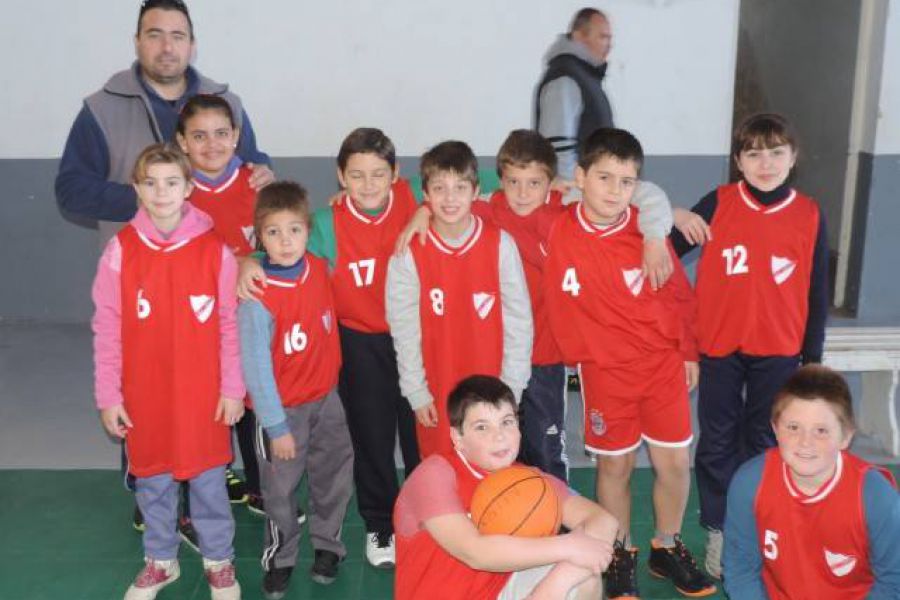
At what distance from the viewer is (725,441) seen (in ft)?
11.6

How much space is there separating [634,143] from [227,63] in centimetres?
413

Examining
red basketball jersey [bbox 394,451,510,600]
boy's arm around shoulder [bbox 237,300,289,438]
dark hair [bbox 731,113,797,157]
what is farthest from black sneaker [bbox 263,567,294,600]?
dark hair [bbox 731,113,797,157]

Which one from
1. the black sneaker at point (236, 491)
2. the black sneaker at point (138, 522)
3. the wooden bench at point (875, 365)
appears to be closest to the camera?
the black sneaker at point (138, 522)

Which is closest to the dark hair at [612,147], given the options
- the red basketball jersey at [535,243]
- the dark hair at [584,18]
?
the red basketball jersey at [535,243]

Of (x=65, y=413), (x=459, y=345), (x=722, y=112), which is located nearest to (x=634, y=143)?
(x=459, y=345)

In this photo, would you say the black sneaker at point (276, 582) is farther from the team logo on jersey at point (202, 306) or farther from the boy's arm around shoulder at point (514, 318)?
the boy's arm around shoulder at point (514, 318)

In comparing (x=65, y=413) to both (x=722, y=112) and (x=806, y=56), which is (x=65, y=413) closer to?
(x=722, y=112)

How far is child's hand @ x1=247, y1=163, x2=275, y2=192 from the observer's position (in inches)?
143

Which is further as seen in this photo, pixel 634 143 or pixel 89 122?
pixel 89 122

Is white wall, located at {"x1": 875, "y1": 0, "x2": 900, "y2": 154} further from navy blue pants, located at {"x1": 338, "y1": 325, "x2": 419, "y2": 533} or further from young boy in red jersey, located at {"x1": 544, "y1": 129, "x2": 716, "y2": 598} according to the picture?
navy blue pants, located at {"x1": 338, "y1": 325, "x2": 419, "y2": 533}

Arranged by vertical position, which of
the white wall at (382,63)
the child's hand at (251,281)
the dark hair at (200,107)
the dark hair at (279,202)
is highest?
the white wall at (382,63)

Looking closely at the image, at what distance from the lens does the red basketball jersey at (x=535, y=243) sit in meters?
3.43

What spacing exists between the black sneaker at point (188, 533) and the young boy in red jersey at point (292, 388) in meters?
0.38

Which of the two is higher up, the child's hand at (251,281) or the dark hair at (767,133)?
the dark hair at (767,133)
